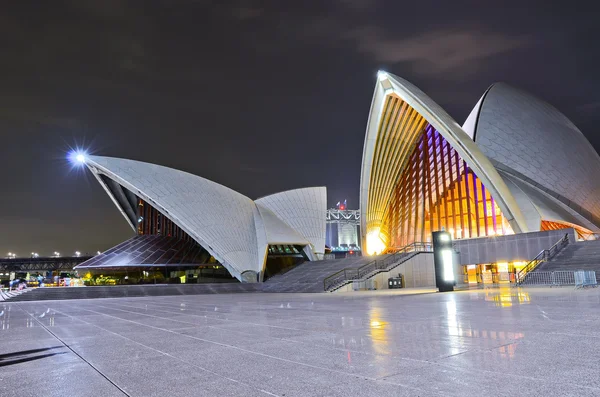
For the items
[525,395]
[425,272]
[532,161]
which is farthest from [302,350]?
[532,161]

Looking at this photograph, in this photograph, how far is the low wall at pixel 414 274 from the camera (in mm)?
26531

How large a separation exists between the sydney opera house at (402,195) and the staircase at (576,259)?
10.8 feet

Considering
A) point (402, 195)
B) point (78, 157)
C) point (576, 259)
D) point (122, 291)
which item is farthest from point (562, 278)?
point (78, 157)

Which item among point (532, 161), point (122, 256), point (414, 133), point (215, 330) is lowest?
point (215, 330)

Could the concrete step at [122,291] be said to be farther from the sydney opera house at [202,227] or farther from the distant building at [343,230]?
the distant building at [343,230]

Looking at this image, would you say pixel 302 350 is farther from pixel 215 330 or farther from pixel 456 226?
pixel 456 226

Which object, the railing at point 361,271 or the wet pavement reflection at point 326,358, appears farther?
the railing at point 361,271

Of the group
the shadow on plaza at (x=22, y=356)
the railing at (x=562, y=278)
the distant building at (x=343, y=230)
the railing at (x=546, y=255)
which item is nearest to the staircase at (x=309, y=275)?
the railing at (x=546, y=255)

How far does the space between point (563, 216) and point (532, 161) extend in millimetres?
5020

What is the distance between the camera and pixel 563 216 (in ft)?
104

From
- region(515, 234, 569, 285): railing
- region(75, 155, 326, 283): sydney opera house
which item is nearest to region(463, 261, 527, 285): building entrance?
region(515, 234, 569, 285): railing

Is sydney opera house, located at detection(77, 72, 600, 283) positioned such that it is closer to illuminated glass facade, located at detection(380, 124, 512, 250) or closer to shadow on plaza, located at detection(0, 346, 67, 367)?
illuminated glass facade, located at detection(380, 124, 512, 250)

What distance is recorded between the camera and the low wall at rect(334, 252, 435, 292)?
87.0 ft

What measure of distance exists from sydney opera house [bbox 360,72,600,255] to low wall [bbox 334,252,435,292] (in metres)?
7.24
